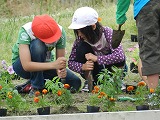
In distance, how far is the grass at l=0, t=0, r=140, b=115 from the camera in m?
6.42

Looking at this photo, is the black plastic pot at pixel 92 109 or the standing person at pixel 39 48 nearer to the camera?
the black plastic pot at pixel 92 109

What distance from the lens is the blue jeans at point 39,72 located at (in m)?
5.21

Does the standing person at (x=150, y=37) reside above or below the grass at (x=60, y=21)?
below

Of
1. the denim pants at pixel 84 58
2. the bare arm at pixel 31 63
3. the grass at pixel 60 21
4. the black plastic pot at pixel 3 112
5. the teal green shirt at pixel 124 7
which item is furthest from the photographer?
the grass at pixel 60 21

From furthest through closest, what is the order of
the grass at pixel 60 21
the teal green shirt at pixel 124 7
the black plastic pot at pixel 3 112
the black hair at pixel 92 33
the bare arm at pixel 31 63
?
the grass at pixel 60 21
the black hair at pixel 92 33
the bare arm at pixel 31 63
the teal green shirt at pixel 124 7
the black plastic pot at pixel 3 112

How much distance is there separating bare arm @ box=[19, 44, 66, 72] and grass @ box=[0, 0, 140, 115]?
1.11 ft

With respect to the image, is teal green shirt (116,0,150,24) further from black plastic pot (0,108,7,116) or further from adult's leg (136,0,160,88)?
black plastic pot (0,108,7,116)

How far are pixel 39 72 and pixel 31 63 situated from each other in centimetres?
19

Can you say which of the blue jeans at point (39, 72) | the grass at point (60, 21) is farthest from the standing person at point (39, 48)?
the grass at point (60, 21)

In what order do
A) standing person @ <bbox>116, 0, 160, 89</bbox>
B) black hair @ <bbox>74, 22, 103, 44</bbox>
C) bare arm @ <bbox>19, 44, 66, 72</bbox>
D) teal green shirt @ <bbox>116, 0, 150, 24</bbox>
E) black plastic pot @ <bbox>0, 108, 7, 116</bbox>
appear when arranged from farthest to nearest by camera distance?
black hair @ <bbox>74, 22, 103, 44</bbox> < bare arm @ <bbox>19, 44, 66, 72</bbox> < teal green shirt @ <bbox>116, 0, 150, 24</bbox> < standing person @ <bbox>116, 0, 160, 89</bbox> < black plastic pot @ <bbox>0, 108, 7, 116</bbox>

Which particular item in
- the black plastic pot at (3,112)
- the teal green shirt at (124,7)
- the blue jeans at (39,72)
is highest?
the teal green shirt at (124,7)

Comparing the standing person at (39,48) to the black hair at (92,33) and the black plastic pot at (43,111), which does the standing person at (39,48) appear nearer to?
the black hair at (92,33)

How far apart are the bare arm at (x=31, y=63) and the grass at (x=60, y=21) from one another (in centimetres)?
34

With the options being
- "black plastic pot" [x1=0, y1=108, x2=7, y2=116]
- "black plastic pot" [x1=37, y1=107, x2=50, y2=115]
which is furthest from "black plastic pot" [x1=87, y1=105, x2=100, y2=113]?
"black plastic pot" [x1=0, y1=108, x2=7, y2=116]
